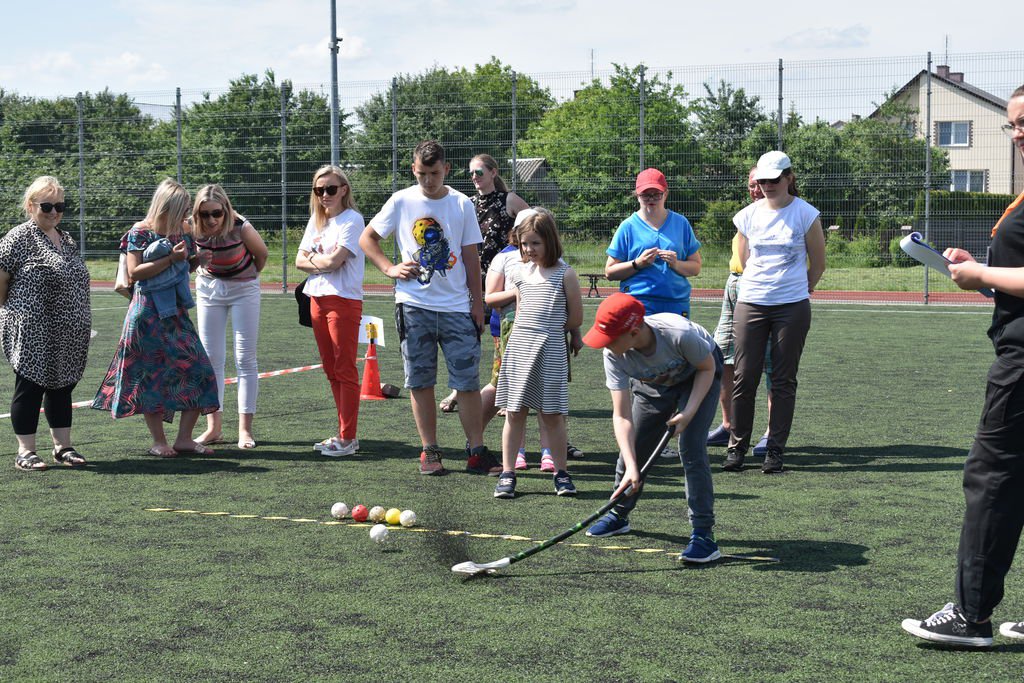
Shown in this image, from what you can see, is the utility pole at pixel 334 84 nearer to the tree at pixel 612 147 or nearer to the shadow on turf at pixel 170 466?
the tree at pixel 612 147

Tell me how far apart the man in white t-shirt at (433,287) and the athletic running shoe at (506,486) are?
626mm

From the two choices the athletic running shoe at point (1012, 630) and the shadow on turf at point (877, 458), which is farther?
the shadow on turf at point (877, 458)

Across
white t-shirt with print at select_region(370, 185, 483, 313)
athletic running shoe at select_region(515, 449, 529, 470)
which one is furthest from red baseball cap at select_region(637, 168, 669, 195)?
athletic running shoe at select_region(515, 449, 529, 470)

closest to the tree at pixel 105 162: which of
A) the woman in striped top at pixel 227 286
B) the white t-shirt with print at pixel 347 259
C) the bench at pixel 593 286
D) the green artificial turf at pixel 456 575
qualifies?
the bench at pixel 593 286

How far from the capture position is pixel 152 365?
297 inches

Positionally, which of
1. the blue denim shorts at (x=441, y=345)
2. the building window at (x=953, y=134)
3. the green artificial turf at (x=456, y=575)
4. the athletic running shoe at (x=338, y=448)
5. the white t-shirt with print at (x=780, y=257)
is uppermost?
the building window at (x=953, y=134)

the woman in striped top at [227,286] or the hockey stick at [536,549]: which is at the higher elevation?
the woman in striped top at [227,286]

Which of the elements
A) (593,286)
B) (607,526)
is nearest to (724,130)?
(593,286)

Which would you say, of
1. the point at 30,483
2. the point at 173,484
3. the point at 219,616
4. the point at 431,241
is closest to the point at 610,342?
the point at 219,616

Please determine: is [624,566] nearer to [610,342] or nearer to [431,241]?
[610,342]

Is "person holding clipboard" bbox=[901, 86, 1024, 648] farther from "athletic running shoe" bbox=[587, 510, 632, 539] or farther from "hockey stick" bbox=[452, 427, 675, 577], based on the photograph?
"athletic running shoe" bbox=[587, 510, 632, 539]

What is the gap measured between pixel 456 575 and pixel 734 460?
108 inches

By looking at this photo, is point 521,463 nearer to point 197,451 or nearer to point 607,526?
point 607,526

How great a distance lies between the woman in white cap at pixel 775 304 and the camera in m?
7.21
